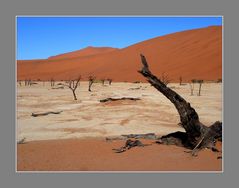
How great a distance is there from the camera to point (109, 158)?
618 centimetres

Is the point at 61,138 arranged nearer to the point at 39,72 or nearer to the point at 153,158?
the point at 153,158

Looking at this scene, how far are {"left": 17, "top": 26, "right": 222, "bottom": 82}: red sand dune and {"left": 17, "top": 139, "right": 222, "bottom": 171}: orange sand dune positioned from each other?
36224 millimetres

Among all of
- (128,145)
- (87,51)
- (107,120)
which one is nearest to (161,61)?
(107,120)

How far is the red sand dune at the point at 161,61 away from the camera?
162 ft

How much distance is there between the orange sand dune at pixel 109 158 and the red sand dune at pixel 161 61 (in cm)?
3622

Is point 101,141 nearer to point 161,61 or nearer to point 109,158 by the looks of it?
point 109,158

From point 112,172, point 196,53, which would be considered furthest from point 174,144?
point 196,53

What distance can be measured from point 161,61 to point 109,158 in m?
59.6

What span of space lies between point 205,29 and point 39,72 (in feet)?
166

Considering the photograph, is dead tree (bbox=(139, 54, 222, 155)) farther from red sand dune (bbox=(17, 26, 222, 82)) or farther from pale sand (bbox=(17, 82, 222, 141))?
red sand dune (bbox=(17, 26, 222, 82))

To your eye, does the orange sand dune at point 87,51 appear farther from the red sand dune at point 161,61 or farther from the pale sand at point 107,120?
the pale sand at point 107,120

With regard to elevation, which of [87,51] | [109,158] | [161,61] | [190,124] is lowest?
[109,158]

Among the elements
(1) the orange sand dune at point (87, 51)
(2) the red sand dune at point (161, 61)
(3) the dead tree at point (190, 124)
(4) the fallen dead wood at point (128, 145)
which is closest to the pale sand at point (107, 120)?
(3) the dead tree at point (190, 124)

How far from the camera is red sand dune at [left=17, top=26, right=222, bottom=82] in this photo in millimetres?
49500
